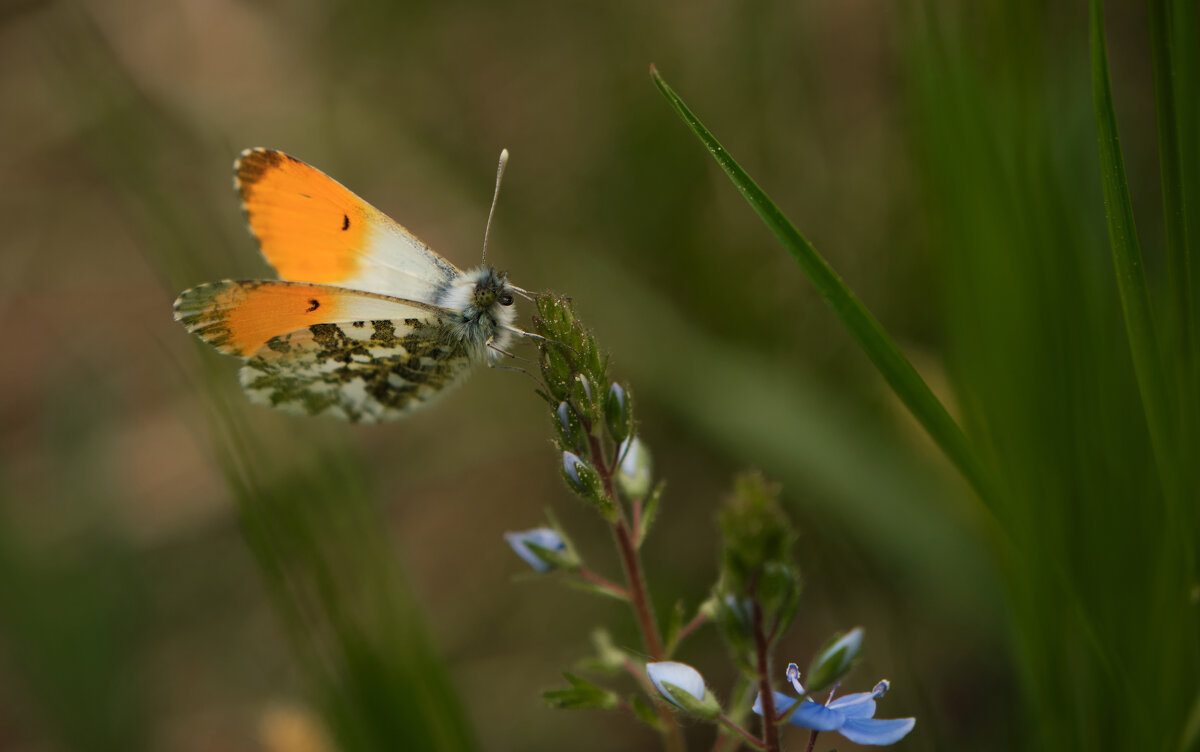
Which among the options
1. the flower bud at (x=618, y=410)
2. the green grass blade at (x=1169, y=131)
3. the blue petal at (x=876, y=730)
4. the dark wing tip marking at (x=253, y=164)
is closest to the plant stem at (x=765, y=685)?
the blue petal at (x=876, y=730)

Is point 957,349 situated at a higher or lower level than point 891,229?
lower

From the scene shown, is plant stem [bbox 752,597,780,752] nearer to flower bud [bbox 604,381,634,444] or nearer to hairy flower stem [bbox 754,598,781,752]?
hairy flower stem [bbox 754,598,781,752]

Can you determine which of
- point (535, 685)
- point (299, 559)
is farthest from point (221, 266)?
point (535, 685)

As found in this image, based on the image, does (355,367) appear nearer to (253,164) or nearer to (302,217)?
(302,217)

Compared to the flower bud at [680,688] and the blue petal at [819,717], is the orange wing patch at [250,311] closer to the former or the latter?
the flower bud at [680,688]

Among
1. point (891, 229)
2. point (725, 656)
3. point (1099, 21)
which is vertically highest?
point (891, 229)

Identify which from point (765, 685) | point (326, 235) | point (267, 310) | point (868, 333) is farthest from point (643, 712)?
point (326, 235)

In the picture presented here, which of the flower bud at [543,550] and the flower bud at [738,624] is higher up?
the flower bud at [543,550]

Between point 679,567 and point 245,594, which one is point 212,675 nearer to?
point 245,594
